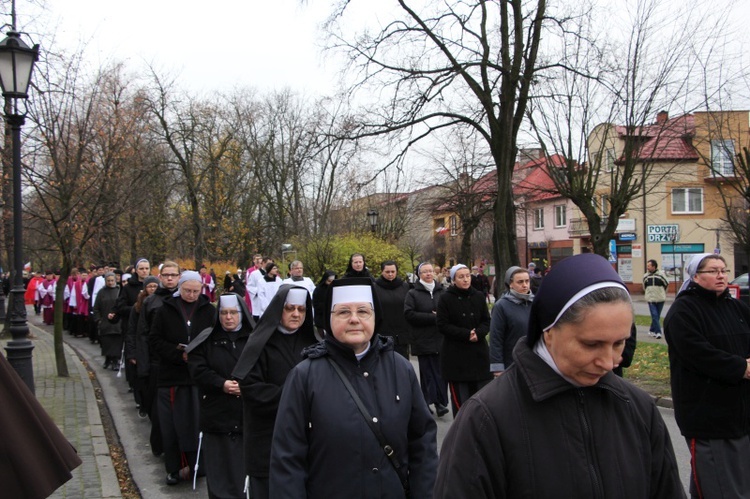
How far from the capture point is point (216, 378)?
5.62m

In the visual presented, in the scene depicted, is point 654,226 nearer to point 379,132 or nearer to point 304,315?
point 379,132

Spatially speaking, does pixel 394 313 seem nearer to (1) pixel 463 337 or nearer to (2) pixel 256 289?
(1) pixel 463 337

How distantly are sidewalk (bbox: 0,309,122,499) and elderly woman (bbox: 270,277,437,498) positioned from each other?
1828 millimetres

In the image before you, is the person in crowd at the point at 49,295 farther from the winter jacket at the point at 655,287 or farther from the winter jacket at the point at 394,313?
the winter jacket at the point at 655,287

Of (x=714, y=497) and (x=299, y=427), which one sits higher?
(x=299, y=427)

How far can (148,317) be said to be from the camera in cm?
788

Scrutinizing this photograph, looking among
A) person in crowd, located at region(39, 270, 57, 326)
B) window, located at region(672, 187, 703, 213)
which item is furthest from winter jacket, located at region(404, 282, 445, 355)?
window, located at region(672, 187, 703, 213)

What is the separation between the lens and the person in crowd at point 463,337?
8.16m

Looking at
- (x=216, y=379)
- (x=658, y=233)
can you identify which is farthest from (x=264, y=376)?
(x=658, y=233)

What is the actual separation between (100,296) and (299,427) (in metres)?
12.5

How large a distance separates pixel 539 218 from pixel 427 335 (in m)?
52.4

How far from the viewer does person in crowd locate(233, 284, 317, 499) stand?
4465 millimetres

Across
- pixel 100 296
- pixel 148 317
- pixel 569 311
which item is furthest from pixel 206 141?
pixel 569 311

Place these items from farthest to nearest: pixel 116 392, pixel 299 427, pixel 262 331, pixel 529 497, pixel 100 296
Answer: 1. pixel 100 296
2. pixel 116 392
3. pixel 262 331
4. pixel 299 427
5. pixel 529 497
